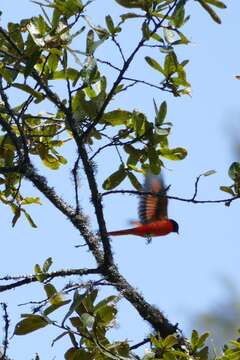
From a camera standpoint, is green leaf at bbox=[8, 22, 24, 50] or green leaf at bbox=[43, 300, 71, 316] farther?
green leaf at bbox=[8, 22, 24, 50]

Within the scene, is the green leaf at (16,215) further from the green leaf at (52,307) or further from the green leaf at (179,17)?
the green leaf at (179,17)

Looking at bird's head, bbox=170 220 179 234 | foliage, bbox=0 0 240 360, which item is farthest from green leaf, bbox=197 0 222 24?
bird's head, bbox=170 220 179 234

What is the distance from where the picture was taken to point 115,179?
Result: 3.75 m

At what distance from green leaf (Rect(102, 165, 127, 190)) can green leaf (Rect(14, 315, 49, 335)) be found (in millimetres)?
766

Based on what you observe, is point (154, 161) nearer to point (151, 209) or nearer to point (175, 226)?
point (151, 209)

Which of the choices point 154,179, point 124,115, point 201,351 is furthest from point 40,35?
point 201,351

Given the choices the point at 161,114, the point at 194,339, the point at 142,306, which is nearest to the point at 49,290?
the point at 142,306

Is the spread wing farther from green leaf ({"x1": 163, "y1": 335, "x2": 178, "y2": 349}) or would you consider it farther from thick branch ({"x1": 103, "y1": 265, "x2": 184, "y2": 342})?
green leaf ({"x1": 163, "y1": 335, "x2": 178, "y2": 349})

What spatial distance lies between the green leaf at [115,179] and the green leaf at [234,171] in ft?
1.51

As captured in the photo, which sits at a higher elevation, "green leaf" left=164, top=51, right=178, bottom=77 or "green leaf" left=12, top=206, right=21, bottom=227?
"green leaf" left=164, top=51, right=178, bottom=77

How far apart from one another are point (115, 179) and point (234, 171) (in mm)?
491

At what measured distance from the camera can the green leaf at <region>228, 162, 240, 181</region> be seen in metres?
3.50

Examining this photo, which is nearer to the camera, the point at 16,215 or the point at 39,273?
the point at 39,273

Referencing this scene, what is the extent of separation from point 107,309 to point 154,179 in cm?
97
